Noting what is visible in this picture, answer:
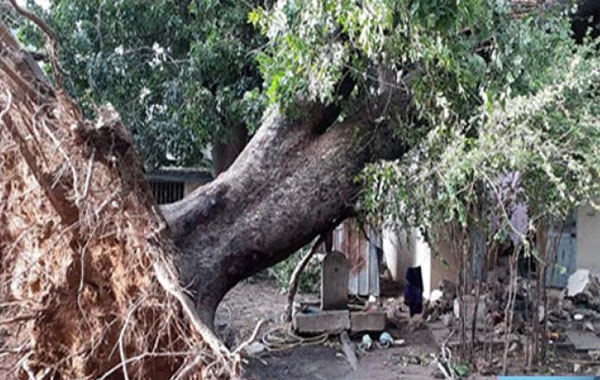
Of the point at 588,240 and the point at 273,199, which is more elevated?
the point at 273,199

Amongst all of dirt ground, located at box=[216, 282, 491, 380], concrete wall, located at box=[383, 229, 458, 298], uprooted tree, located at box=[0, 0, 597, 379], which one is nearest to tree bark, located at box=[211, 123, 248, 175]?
concrete wall, located at box=[383, 229, 458, 298]

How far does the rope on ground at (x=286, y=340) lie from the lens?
6855 mm

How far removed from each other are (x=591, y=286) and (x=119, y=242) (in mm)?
7518

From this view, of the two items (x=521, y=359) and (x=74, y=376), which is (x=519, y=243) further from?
(x=74, y=376)

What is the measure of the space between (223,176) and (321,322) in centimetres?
263

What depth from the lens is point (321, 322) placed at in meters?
7.15

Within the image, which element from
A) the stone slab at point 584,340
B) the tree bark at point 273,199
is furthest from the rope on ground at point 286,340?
the stone slab at point 584,340

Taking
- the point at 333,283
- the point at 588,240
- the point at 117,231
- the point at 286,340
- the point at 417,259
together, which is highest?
the point at 588,240

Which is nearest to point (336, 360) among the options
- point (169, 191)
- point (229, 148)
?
point (229, 148)

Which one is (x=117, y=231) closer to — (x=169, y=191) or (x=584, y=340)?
(x=584, y=340)

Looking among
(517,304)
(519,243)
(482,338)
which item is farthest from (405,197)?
(517,304)

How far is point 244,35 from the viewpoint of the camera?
8.62 m

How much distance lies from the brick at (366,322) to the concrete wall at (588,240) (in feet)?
14.7

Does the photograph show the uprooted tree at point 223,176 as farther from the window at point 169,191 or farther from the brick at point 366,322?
the window at point 169,191
